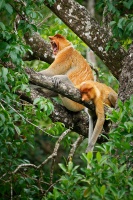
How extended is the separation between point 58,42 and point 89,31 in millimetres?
1037

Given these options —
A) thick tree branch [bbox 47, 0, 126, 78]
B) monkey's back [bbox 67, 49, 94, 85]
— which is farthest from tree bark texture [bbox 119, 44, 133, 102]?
monkey's back [bbox 67, 49, 94, 85]

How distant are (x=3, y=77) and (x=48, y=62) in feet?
10.5

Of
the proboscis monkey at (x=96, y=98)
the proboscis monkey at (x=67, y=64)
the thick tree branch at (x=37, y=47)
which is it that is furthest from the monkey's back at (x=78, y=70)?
the proboscis monkey at (x=96, y=98)

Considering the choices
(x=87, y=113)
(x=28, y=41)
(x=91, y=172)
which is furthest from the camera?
(x=28, y=41)

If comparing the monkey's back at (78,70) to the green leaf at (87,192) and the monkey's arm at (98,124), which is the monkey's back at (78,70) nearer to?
the monkey's arm at (98,124)

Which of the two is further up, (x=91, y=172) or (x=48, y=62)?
(x=48, y=62)

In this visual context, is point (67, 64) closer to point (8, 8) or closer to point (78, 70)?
point (78, 70)

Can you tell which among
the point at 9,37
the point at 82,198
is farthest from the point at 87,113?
the point at 82,198

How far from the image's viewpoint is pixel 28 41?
284 inches

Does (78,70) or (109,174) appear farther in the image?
(78,70)

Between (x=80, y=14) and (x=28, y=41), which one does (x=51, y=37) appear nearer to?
(x=28, y=41)

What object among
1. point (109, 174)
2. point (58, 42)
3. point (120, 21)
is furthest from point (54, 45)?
point (109, 174)

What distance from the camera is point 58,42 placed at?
24.3 ft

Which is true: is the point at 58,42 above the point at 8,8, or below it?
below
